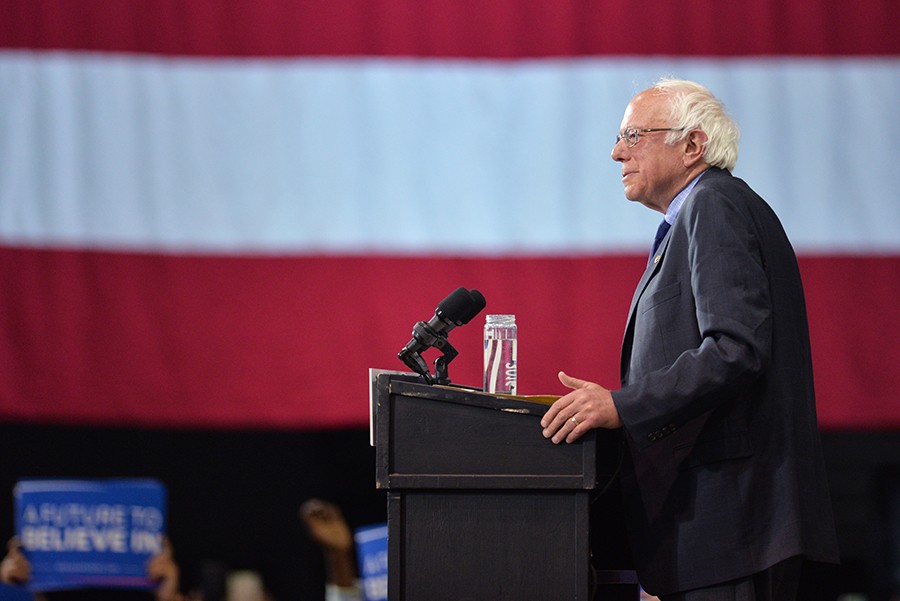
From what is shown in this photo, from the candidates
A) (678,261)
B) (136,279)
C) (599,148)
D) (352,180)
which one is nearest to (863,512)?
(599,148)

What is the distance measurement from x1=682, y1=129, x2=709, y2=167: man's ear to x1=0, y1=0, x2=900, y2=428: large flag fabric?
1.74 metres

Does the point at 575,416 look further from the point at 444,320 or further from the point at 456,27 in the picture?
the point at 456,27

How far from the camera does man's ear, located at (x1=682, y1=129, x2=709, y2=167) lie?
1931mm

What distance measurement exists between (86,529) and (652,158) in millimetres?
2944

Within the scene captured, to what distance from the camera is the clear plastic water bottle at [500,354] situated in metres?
1.92

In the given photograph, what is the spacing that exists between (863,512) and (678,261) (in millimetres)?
3618

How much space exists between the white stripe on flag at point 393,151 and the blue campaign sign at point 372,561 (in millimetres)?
1262

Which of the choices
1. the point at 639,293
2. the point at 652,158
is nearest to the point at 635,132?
the point at 652,158

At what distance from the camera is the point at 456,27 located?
382cm

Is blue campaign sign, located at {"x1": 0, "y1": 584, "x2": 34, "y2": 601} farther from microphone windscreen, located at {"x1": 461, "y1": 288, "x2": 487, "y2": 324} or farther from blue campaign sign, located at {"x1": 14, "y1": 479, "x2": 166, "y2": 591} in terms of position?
microphone windscreen, located at {"x1": 461, "y1": 288, "x2": 487, "y2": 324}

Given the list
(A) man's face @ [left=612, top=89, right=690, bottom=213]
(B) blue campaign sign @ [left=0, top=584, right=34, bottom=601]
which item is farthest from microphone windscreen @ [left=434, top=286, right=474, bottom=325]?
(B) blue campaign sign @ [left=0, top=584, right=34, bottom=601]

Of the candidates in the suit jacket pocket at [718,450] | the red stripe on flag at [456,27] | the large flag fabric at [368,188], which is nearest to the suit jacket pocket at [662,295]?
the suit jacket pocket at [718,450]

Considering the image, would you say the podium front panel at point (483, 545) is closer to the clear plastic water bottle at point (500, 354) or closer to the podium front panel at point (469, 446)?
the podium front panel at point (469, 446)

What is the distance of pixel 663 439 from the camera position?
66.6 inches
